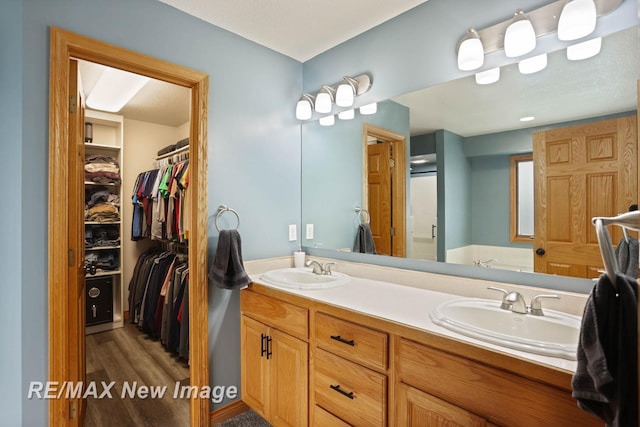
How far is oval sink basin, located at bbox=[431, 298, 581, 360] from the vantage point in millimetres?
980

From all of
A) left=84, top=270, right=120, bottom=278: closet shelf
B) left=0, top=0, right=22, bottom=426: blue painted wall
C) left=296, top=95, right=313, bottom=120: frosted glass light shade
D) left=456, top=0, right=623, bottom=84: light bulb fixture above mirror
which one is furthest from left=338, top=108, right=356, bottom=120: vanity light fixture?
left=84, top=270, right=120, bottom=278: closet shelf

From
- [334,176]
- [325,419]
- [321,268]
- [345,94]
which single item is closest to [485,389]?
[325,419]

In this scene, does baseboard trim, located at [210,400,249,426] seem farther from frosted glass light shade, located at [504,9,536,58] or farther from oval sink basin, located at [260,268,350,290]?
frosted glass light shade, located at [504,9,536,58]

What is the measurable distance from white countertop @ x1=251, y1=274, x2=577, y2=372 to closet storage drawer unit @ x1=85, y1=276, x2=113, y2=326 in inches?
93.5

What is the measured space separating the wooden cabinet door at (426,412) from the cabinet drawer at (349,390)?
0.26ft

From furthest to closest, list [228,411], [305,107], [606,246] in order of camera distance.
Result: [305,107], [228,411], [606,246]

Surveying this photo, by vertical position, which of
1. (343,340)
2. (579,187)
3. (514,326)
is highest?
(579,187)

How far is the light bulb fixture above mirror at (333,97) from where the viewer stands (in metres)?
2.12

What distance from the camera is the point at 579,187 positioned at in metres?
1.37

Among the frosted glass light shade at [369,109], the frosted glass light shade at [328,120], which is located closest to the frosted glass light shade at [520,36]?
the frosted glass light shade at [369,109]

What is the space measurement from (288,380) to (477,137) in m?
1.60

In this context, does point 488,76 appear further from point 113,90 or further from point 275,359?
point 113,90

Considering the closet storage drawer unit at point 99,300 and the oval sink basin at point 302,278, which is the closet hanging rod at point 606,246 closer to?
the oval sink basin at point 302,278

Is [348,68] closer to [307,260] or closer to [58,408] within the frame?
[307,260]
